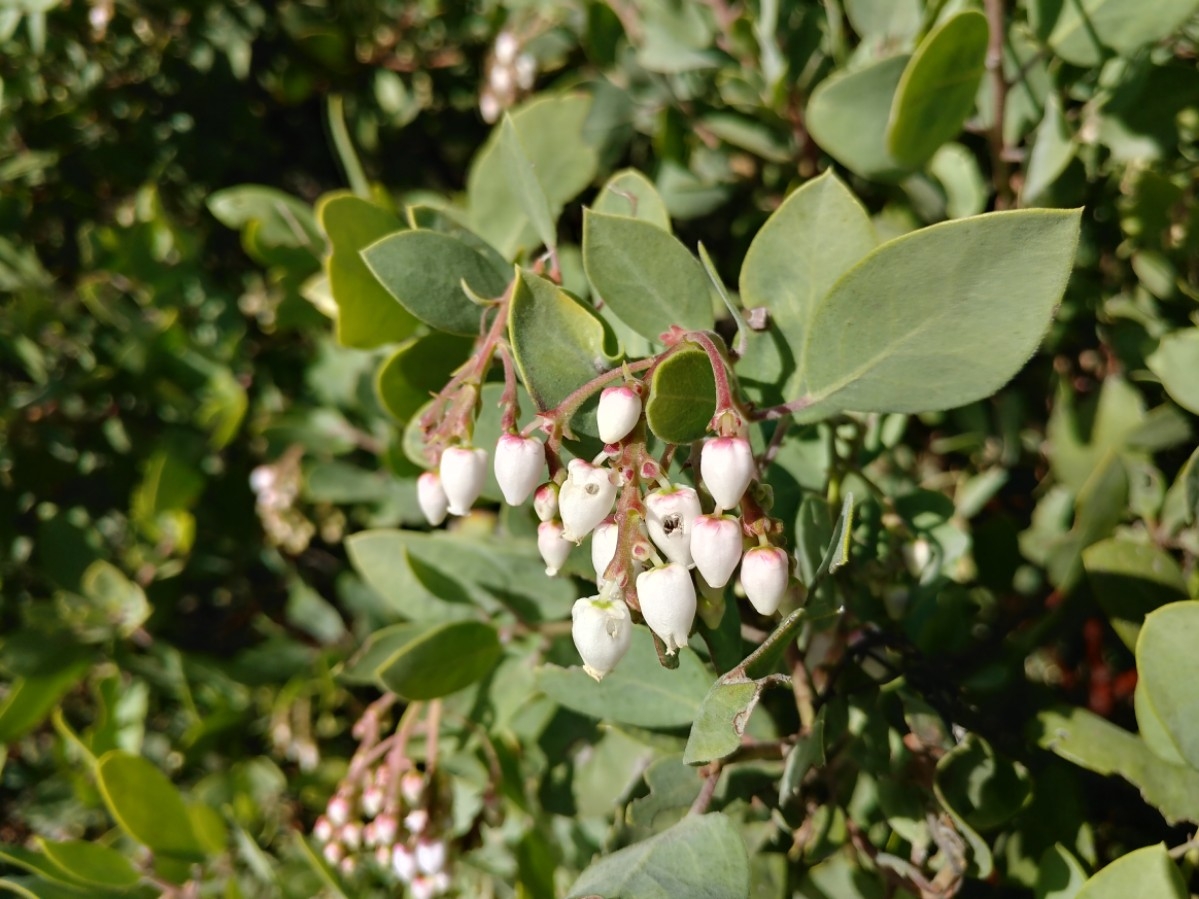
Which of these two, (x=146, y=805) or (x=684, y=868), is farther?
(x=146, y=805)

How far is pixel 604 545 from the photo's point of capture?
2.40 feet

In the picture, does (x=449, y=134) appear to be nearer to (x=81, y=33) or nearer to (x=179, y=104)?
(x=179, y=104)

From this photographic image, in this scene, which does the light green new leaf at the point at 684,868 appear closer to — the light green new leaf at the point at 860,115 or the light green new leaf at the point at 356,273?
the light green new leaf at the point at 356,273

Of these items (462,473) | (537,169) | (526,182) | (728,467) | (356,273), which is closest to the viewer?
(728,467)

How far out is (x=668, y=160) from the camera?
4.70ft

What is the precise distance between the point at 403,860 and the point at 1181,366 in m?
1.11

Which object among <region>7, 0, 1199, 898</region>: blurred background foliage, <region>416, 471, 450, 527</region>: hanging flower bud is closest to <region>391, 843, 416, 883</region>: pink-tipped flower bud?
<region>7, 0, 1199, 898</region>: blurred background foliage

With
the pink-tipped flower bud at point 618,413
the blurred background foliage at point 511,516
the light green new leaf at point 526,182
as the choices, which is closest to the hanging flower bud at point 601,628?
the pink-tipped flower bud at point 618,413

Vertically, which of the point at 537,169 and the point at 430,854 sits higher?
the point at 537,169

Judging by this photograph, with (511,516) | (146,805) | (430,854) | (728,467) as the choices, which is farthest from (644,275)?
(146,805)

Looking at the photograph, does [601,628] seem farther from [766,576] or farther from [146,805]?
[146,805]

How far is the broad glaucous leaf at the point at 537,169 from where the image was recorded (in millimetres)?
1188

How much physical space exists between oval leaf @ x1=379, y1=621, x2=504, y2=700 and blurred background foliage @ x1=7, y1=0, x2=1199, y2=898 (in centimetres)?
8

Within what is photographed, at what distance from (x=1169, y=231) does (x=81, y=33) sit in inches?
70.4
